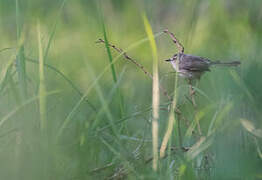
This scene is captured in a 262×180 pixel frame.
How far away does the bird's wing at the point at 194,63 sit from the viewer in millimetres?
2990

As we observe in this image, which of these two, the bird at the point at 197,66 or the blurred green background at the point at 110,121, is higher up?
the bird at the point at 197,66

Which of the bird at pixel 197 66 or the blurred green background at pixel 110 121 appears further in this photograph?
the bird at pixel 197 66

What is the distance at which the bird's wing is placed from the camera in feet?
9.81

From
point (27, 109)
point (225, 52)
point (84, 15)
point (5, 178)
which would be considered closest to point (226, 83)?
point (27, 109)

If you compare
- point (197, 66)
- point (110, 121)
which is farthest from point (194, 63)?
point (110, 121)

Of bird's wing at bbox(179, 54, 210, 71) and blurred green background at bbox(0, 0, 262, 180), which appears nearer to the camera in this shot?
blurred green background at bbox(0, 0, 262, 180)

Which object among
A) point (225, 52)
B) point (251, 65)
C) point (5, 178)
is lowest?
point (5, 178)

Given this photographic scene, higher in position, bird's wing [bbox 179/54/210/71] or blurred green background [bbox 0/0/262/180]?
bird's wing [bbox 179/54/210/71]

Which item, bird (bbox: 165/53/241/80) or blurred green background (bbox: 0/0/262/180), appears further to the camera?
bird (bbox: 165/53/241/80)

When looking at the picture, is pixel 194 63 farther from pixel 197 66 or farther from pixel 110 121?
pixel 110 121

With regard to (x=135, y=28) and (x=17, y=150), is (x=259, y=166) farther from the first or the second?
(x=135, y=28)

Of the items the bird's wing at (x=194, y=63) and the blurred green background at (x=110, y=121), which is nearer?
the blurred green background at (x=110, y=121)

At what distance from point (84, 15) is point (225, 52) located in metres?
2.14

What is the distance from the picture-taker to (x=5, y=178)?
73.2 inches
